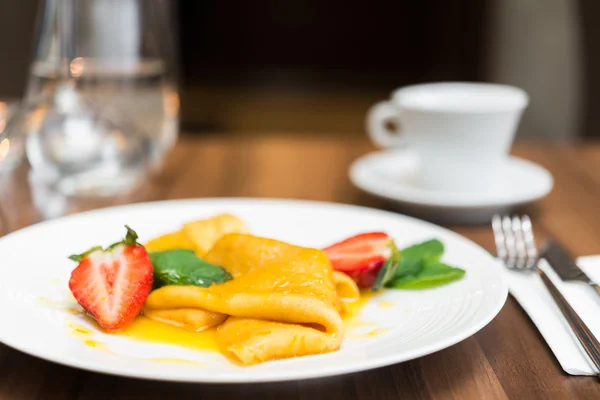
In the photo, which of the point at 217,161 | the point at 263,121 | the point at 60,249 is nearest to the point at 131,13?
the point at 217,161

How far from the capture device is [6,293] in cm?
84

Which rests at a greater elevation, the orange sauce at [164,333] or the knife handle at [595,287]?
the knife handle at [595,287]

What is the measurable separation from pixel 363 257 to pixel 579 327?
27cm

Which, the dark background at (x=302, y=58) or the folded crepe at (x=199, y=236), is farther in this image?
the dark background at (x=302, y=58)

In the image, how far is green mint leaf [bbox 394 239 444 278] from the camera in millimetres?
965

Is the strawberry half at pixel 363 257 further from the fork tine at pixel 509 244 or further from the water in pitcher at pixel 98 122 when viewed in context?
the water in pitcher at pixel 98 122

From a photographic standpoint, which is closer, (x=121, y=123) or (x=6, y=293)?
(x=6, y=293)

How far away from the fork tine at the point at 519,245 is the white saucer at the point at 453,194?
12 cm

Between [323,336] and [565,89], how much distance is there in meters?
2.52

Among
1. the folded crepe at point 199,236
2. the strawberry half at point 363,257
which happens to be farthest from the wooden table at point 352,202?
the folded crepe at point 199,236

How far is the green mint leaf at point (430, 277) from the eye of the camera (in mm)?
925

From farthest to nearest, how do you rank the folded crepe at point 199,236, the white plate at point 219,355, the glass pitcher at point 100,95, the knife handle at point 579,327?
the glass pitcher at point 100,95, the folded crepe at point 199,236, the knife handle at point 579,327, the white plate at point 219,355

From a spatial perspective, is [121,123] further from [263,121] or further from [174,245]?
[263,121]

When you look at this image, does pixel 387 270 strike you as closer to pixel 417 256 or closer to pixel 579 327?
pixel 417 256
